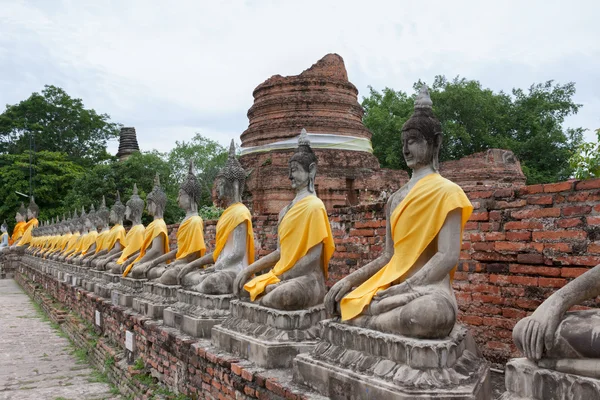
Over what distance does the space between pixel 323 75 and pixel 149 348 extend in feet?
37.6

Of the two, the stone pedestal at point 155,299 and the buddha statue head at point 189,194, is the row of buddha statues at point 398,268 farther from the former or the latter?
the buddha statue head at point 189,194

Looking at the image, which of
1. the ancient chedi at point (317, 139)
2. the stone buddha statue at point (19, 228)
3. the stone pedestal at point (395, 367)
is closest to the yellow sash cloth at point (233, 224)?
the stone pedestal at point (395, 367)

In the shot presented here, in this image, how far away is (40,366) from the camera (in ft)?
28.7

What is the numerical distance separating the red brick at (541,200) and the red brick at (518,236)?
0.28 meters

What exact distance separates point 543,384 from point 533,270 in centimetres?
232

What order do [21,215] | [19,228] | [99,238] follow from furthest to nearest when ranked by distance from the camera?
1. [21,215]
2. [19,228]
3. [99,238]

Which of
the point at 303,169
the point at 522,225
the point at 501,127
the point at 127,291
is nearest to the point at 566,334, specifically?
the point at 522,225

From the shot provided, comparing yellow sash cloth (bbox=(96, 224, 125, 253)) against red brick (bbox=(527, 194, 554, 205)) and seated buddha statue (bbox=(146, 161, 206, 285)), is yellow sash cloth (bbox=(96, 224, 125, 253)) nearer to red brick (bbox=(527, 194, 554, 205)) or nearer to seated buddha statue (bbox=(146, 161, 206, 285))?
seated buddha statue (bbox=(146, 161, 206, 285))

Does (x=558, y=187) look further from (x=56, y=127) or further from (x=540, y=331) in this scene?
(x=56, y=127)

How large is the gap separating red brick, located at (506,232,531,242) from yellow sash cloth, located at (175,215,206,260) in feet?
13.1

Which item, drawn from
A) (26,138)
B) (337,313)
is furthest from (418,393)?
(26,138)

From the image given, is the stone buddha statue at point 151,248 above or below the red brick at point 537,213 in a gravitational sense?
below

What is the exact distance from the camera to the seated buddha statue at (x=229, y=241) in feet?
19.5

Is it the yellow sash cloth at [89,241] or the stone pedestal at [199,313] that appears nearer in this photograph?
the stone pedestal at [199,313]
